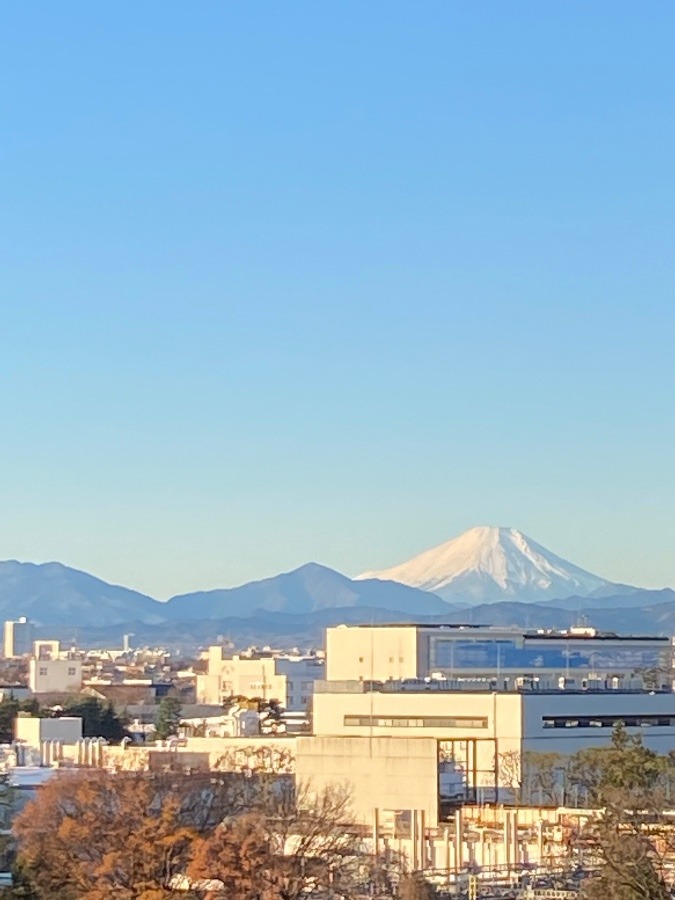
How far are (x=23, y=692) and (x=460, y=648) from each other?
3253cm

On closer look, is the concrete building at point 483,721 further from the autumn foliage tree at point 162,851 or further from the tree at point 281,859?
the tree at point 281,859

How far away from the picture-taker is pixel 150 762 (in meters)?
51.7

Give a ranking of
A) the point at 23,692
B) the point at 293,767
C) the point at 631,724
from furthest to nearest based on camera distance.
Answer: the point at 23,692, the point at 631,724, the point at 293,767

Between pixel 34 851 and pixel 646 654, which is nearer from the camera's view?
pixel 34 851

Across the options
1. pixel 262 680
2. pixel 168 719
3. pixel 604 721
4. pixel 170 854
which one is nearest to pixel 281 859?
pixel 170 854

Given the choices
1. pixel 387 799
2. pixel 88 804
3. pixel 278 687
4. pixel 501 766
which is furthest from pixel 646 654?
pixel 88 804

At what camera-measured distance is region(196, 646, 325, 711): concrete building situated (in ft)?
359

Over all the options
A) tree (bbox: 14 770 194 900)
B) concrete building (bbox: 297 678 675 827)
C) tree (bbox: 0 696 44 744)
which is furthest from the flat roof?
tree (bbox: 14 770 194 900)

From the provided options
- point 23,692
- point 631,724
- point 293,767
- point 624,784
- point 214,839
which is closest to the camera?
point 214,839

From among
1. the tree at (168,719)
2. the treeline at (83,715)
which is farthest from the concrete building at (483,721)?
the treeline at (83,715)

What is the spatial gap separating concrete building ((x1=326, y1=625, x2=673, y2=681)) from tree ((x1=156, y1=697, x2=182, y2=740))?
614 centimetres

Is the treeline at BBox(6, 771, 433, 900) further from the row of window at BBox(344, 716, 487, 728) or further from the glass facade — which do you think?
the glass facade

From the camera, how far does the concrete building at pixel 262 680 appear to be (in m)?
109

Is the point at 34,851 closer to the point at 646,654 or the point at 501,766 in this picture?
the point at 501,766
